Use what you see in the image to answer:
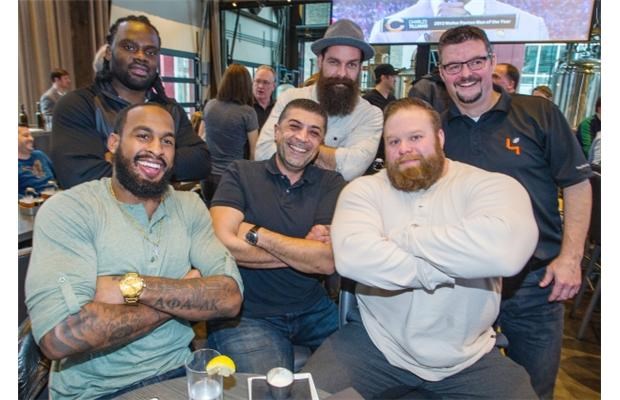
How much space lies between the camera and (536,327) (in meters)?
1.95

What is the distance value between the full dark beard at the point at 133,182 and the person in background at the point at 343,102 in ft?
2.58

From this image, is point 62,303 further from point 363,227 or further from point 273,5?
point 273,5

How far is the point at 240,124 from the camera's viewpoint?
372cm

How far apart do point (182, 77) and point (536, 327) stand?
779 cm

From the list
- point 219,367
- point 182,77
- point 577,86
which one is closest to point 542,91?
point 577,86

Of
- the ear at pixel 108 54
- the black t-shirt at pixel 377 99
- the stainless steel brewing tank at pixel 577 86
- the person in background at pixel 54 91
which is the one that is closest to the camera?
the ear at pixel 108 54

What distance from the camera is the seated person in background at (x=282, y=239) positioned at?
1.86m

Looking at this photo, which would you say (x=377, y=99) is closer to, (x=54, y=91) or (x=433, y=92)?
(x=433, y=92)

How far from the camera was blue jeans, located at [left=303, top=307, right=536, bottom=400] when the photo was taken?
1.56 m

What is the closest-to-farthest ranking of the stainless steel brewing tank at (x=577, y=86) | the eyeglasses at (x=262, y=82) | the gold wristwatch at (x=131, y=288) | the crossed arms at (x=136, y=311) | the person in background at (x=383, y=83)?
1. the crossed arms at (x=136, y=311)
2. the gold wristwatch at (x=131, y=288)
3. the person in background at (x=383, y=83)
4. the eyeglasses at (x=262, y=82)
5. the stainless steel brewing tank at (x=577, y=86)

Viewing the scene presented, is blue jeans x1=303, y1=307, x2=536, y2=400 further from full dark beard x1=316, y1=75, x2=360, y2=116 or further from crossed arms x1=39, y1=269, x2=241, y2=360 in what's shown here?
full dark beard x1=316, y1=75, x2=360, y2=116

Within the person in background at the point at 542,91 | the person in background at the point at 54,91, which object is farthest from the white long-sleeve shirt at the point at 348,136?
the person in background at the point at 54,91

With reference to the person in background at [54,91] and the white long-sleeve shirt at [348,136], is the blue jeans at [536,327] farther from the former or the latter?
the person in background at [54,91]
